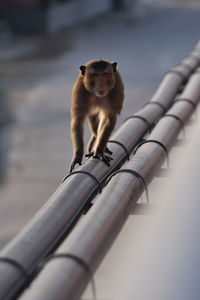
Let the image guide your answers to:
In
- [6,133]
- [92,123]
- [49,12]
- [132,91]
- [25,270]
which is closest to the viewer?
[25,270]

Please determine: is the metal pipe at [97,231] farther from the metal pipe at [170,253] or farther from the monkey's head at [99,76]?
the monkey's head at [99,76]

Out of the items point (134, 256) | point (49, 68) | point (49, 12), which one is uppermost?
point (49, 12)

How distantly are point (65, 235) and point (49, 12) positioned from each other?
33129mm

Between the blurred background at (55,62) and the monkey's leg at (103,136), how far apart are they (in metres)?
7.50

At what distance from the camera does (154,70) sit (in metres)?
28.2

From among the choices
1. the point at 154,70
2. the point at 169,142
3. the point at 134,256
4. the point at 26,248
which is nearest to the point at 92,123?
the point at 169,142

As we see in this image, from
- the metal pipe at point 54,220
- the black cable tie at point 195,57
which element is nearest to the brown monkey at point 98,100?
the metal pipe at point 54,220

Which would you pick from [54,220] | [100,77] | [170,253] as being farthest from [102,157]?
[54,220]

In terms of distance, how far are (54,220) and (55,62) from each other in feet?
89.2

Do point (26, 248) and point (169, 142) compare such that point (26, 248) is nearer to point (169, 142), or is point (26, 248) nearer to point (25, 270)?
point (25, 270)

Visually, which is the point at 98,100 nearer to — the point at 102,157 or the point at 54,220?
the point at 102,157

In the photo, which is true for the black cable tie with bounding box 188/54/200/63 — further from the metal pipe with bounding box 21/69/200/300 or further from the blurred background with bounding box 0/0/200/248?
the blurred background with bounding box 0/0/200/248

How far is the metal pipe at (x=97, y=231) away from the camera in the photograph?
3.25 metres

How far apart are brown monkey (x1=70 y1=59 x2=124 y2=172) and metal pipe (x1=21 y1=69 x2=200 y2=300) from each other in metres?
0.37
